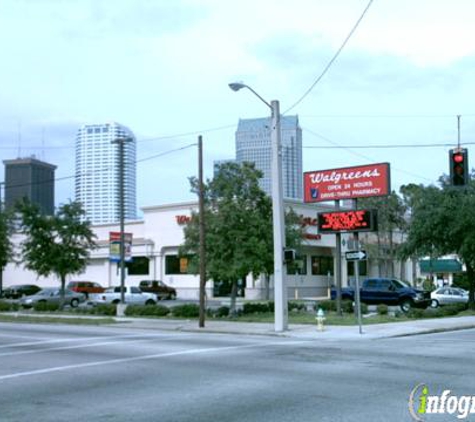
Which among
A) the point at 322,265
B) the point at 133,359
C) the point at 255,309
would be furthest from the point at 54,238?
the point at 322,265

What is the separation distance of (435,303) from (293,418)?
112 ft

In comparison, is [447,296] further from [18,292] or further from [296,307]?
[18,292]

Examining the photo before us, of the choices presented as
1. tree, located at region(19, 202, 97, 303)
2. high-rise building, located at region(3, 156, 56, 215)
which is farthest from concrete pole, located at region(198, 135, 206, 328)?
high-rise building, located at region(3, 156, 56, 215)

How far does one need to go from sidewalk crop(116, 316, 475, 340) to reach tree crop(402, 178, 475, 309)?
17.0 ft

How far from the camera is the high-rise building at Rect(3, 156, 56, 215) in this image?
44.3m

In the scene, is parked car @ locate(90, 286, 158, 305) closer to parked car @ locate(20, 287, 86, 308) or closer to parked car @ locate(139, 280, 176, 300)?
parked car @ locate(20, 287, 86, 308)

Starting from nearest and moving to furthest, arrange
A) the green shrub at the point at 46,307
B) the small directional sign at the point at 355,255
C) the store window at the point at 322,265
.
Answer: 1. the small directional sign at the point at 355,255
2. the green shrub at the point at 46,307
3. the store window at the point at 322,265

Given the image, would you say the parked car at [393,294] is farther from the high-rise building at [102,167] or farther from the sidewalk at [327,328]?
the high-rise building at [102,167]

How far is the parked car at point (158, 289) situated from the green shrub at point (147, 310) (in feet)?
57.3

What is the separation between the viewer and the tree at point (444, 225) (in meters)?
33.1

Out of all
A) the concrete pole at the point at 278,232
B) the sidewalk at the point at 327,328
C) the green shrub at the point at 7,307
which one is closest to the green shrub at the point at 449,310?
the sidewalk at the point at 327,328

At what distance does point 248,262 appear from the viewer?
95.7ft

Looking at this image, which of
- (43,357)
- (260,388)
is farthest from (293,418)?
(43,357)
